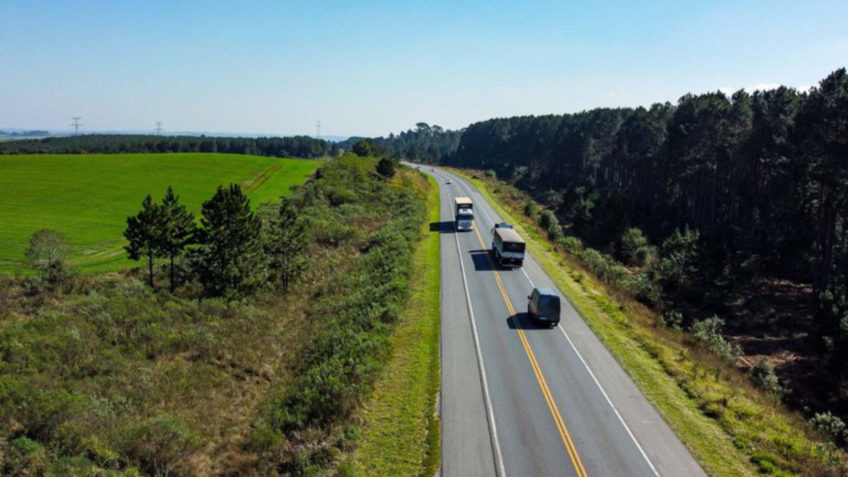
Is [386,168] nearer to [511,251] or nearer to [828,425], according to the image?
[511,251]

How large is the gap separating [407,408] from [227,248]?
22159mm

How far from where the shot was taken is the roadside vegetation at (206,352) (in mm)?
17281

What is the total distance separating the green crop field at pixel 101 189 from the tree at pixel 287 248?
14890 millimetres

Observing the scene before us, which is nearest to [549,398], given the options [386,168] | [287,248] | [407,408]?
[407,408]

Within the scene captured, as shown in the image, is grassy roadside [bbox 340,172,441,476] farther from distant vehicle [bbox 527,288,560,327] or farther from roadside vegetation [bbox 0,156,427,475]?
distant vehicle [bbox 527,288,560,327]

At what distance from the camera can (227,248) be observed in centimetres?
3603

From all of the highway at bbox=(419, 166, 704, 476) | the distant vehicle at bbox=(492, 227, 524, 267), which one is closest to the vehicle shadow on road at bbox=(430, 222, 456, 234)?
the distant vehicle at bbox=(492, 227, 524, 267)

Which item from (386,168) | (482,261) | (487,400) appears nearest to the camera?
(487,400)

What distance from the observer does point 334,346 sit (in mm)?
25062

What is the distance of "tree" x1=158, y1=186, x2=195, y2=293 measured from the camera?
3681 centimetres

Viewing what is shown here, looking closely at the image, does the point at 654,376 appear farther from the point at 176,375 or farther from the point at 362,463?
the point at 176,375

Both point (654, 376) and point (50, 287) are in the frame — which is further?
point (50, 287)

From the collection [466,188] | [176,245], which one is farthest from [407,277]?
[466,188]

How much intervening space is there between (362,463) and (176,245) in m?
27.8
